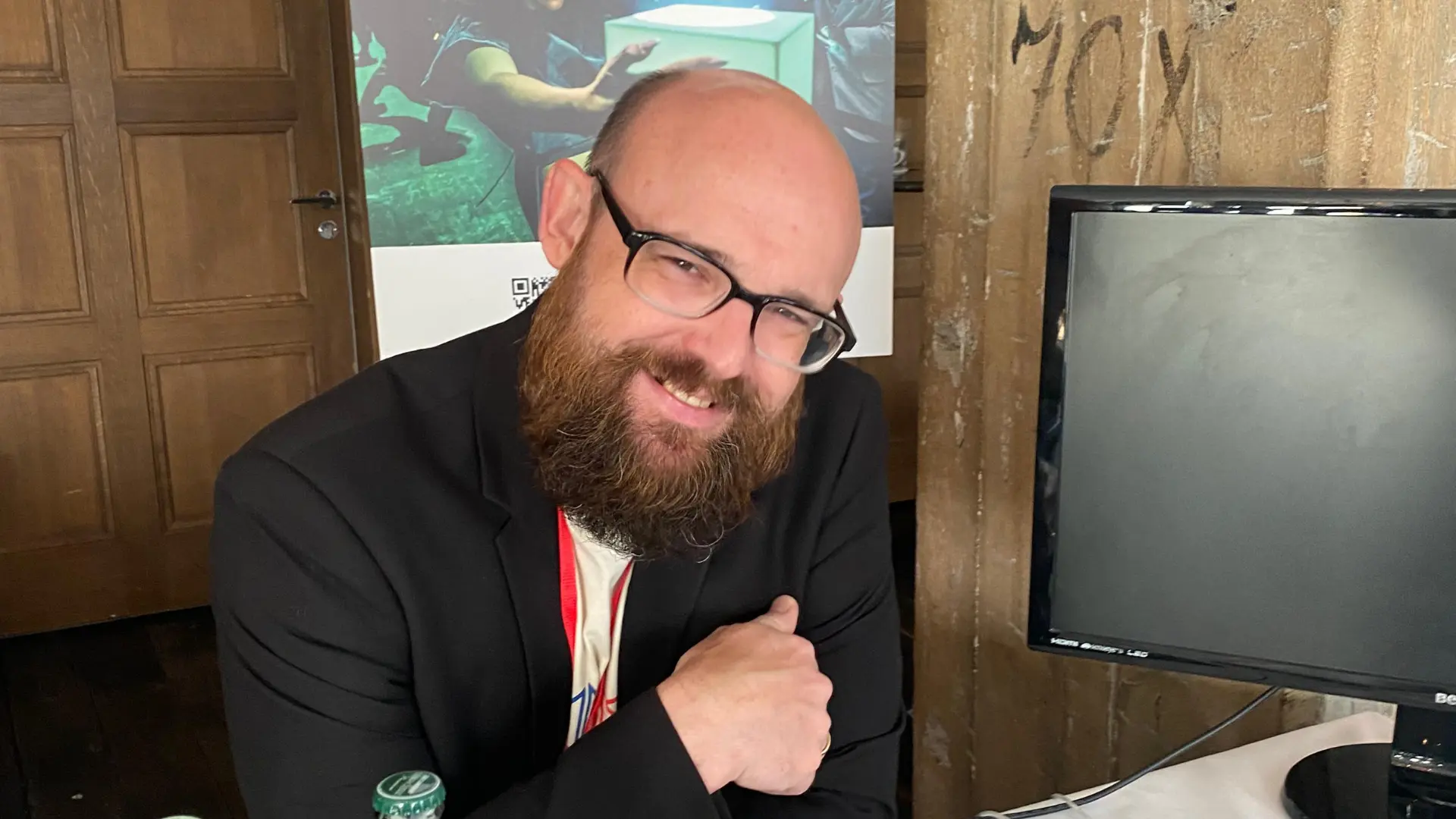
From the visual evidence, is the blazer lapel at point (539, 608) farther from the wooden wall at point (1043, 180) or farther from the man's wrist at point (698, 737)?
the wooden wall at point (1043, 180)

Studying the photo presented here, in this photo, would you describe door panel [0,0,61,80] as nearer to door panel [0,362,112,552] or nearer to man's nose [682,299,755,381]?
door panel [0,362,112,552]

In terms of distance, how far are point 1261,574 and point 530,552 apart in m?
0.61

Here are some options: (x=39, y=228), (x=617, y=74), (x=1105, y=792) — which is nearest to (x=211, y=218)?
(x=39, y=228)

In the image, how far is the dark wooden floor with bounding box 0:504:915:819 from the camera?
7.83 feet

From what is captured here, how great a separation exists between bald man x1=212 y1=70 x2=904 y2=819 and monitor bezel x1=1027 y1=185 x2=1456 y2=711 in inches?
7.6

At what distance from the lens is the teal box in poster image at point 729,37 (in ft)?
7.58

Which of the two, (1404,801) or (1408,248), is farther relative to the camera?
(1404,801)

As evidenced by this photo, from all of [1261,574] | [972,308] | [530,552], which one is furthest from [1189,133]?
[530,552]

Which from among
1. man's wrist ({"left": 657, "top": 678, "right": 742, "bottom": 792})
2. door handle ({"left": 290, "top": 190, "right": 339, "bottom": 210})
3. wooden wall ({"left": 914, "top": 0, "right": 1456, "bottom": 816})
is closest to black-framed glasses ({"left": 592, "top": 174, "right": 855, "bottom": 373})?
man's wrist ({"left": 657, "top": 678, "right": 742, "bottom": 792})

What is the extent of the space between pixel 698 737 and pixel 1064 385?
413 mm

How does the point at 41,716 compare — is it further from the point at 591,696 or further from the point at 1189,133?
the point at 1189,133

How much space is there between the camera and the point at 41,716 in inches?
108

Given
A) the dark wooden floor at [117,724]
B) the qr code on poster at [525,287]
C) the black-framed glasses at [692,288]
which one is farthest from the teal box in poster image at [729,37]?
the dark wooden floor at [117,724]

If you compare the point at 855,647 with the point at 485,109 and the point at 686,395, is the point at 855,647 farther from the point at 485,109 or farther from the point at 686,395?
the point at 485,109
